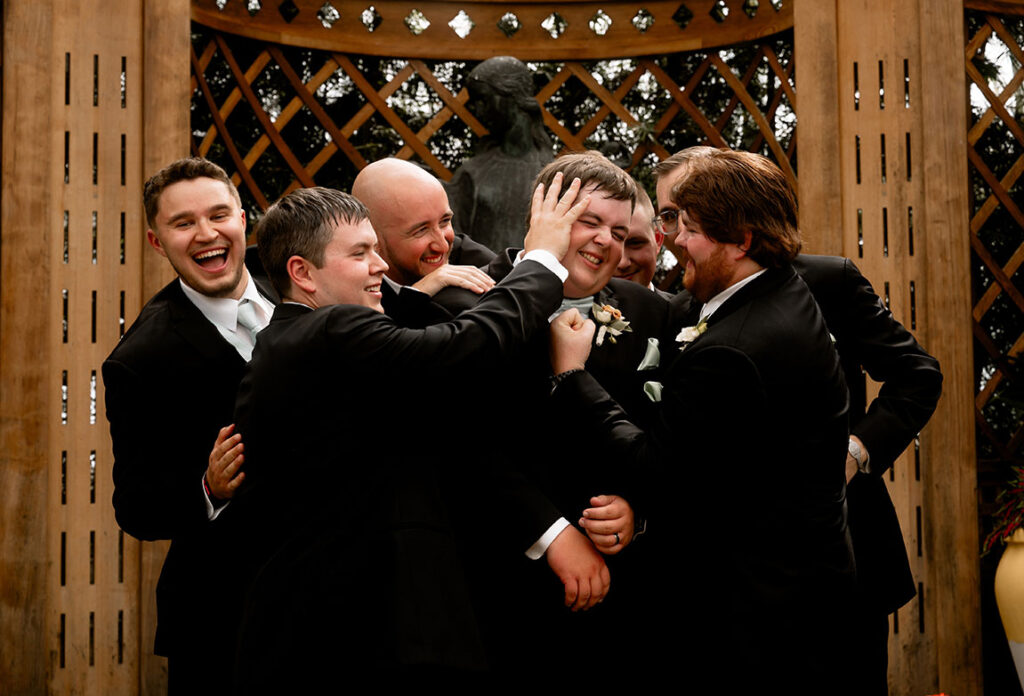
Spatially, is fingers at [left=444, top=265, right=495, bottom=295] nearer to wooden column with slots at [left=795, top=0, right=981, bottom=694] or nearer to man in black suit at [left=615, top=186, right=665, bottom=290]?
man in black suit at [left=615, top=186, right=665, bottom=290]

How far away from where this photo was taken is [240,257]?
2.17 m

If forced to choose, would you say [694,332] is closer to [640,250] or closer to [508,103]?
[640,250]

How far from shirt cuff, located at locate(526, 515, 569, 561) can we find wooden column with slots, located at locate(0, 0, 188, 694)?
5.99 ft

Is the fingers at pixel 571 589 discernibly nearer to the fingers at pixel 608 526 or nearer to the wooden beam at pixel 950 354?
the fingers at pixel 608 526

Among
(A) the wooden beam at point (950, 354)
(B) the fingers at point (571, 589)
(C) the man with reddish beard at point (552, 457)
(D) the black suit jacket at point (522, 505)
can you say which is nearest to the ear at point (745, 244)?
(C) the man with reddish beard at point (552, 457)

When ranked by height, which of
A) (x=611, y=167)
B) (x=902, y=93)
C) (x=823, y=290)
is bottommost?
(x=823, y=290)

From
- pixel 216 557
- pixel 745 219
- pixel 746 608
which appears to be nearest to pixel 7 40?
pixel 216 557

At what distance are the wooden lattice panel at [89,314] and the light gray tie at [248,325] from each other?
3.99 feet

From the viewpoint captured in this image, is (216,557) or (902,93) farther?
(902,93)

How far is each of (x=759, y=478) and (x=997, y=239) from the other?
2.96 m

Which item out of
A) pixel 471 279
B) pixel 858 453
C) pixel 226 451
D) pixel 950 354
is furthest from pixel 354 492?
pixel 950 354

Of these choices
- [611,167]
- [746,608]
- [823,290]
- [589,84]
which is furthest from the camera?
[589,84]

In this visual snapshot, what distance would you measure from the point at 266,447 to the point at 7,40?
6.75 feet

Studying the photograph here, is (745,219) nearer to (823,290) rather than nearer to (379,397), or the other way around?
(823,290)
